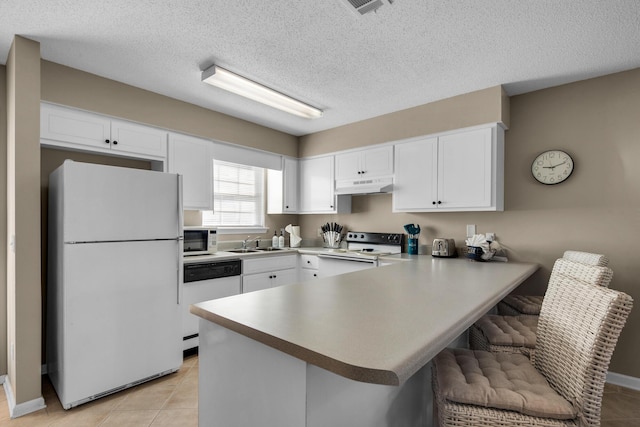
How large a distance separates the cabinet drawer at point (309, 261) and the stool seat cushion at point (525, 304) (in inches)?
78.4

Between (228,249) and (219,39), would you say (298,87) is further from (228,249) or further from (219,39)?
(228,249)

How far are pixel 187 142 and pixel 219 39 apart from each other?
145cm

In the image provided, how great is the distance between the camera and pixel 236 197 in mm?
4250

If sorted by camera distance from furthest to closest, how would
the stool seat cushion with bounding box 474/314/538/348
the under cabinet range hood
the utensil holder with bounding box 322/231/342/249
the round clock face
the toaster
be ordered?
1. the utensil holder with bounding box 322/231/342/249
2. the under cabinet range hood
3. the toaster
4. the round clock face
5. the stool seat cushion with bounding box 474/314/538/348

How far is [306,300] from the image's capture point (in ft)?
4.69

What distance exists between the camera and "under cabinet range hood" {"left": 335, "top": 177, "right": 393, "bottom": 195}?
3.63 metres

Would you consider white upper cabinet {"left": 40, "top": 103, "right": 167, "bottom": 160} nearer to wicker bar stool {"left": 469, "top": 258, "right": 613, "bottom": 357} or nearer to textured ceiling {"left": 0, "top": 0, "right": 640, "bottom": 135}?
textured ceiling {"left": 0, "top": 0, "right": 640, "bottom": 135}

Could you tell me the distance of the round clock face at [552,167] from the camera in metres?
2.84

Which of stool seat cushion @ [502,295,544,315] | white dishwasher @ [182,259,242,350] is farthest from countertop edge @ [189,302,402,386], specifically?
stool seat cushion @ [502,295,544,315]

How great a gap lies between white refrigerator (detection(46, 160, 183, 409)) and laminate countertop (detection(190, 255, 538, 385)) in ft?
4.64

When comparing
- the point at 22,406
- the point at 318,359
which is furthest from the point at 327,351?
the point at 22,406

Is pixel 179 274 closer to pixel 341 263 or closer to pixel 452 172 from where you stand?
pixel 341 263

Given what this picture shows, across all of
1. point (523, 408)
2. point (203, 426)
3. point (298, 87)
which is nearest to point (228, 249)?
point (298, 87)

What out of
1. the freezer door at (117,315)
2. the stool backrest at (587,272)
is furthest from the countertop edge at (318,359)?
the freezer door at (117,315)
